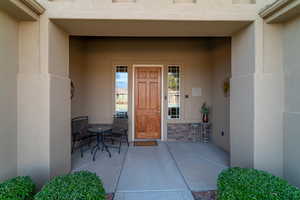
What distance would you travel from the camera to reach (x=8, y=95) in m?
2.40

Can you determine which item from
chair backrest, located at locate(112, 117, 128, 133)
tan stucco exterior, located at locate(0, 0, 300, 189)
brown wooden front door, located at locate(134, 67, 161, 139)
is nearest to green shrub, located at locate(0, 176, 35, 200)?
tan stucco exterior, located at locate(0, 0, 300, 189)

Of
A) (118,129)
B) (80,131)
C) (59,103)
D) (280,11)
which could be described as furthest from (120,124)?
(280,11)

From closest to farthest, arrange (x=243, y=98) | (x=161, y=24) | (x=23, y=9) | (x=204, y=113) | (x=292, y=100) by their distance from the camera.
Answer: (x=23, y=9) → (x=292, y=100) → (x=161, y=24) → (x=243, y=98) → (x=204, y=113)

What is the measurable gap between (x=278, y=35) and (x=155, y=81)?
10.6ft

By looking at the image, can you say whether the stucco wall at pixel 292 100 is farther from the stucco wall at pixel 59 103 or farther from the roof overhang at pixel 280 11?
the stucco wall at pixel 59 103

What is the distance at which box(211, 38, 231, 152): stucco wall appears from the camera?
4.41m

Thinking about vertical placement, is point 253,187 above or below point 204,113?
below

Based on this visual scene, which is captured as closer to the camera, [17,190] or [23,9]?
[17,190]

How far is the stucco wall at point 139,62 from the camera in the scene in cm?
532

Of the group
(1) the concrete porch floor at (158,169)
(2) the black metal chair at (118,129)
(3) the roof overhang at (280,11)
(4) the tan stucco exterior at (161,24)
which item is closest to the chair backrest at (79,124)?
(1) the concrete porch floor at (158,169)

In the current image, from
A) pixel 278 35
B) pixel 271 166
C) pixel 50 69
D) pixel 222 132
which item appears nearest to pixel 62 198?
pixel 50 69

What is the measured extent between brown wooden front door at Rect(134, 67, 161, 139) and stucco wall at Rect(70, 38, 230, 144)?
23 cm

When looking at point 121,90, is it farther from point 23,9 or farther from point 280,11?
point 280,11

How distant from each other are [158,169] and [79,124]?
93.5 inches
